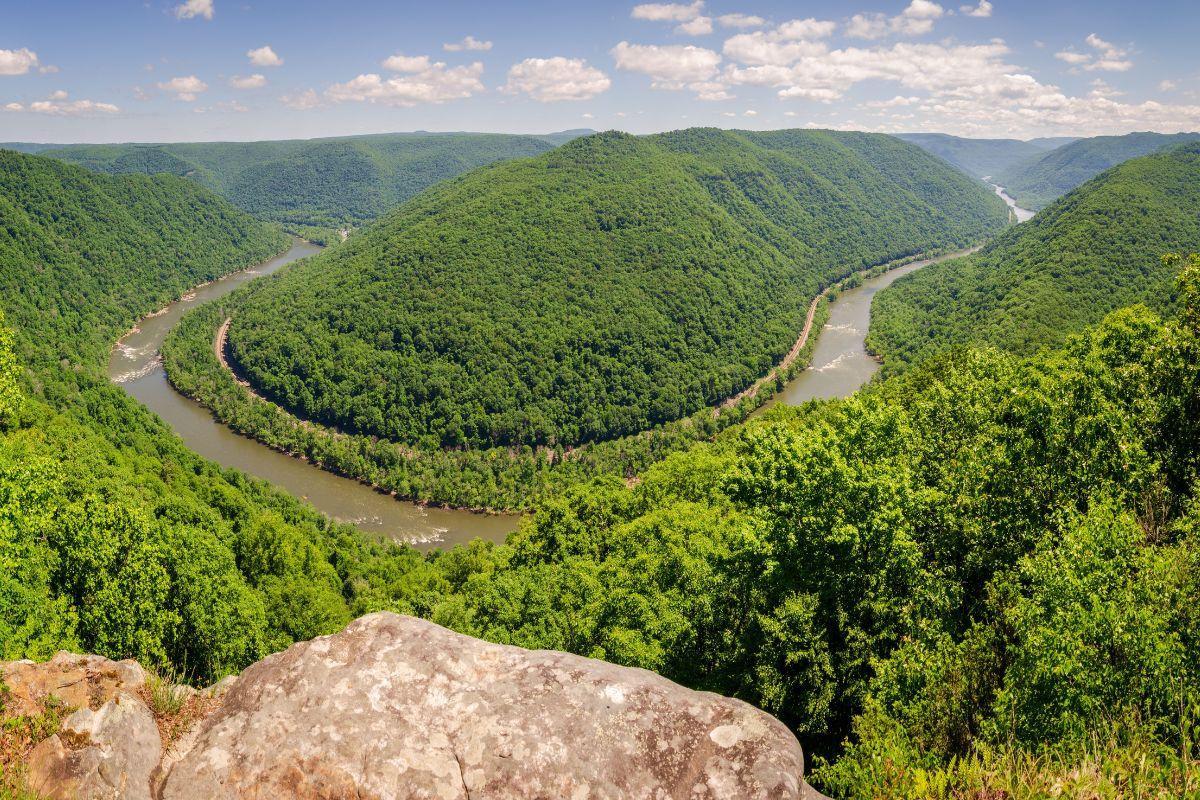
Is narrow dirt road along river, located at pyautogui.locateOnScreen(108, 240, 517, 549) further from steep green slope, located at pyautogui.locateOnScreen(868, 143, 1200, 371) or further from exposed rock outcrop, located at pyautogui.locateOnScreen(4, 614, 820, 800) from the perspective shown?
steep green slope, located at pyautogui.locateOnScreen(868, 143, 1200, 371)

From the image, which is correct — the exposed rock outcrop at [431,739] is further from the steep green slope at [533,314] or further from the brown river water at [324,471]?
the steep green slope at [533,314]

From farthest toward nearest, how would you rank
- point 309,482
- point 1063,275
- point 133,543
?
point 1063,275
point 309,482
point 133,543

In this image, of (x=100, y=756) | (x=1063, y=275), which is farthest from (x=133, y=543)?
(x=1063, y=275)

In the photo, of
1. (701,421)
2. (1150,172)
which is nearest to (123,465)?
(701,421)

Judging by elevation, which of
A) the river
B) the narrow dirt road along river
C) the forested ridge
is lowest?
the narrow dirt road along river

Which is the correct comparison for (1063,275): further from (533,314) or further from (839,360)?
(533,314)

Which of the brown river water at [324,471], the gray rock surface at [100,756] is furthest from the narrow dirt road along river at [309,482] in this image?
the gray rock surface at [100,756]

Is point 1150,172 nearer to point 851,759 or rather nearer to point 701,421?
point 701,421

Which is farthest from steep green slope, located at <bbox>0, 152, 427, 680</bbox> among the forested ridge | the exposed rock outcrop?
the exposed rock outcrop
